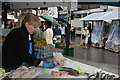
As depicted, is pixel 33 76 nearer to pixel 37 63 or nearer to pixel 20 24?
pixel 37 63

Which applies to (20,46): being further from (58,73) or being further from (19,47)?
(58,73)

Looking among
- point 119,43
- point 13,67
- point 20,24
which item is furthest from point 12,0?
point 119,43

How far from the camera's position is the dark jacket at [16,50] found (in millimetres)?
1715

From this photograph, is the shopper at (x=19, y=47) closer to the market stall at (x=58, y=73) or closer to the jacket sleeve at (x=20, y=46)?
the jacket sleeve at (x=20, y=46)

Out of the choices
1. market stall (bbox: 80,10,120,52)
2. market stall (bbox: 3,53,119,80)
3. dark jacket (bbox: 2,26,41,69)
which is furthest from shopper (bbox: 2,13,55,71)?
market stall (bbox: 80,10,120,52)

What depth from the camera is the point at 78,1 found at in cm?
335

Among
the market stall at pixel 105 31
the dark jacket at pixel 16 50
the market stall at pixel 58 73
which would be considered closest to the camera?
the market stall at pixel 58 73

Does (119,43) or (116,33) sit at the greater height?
(116,33)

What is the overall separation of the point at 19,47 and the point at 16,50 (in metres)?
0.06

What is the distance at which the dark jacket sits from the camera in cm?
172

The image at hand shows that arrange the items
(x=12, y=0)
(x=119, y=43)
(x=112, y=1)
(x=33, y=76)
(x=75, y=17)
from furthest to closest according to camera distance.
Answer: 1. (x=75, y=17)
2. (x=119, y=43)
3. (x=12, y=0)
4. (x=112, y=1)
5. (x=33, y=76)

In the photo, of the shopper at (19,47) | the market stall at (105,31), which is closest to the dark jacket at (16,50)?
the shopper at (19,47)

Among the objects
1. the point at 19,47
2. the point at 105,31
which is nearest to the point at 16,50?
the point at 19,47

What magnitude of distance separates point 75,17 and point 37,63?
18.5 metres
